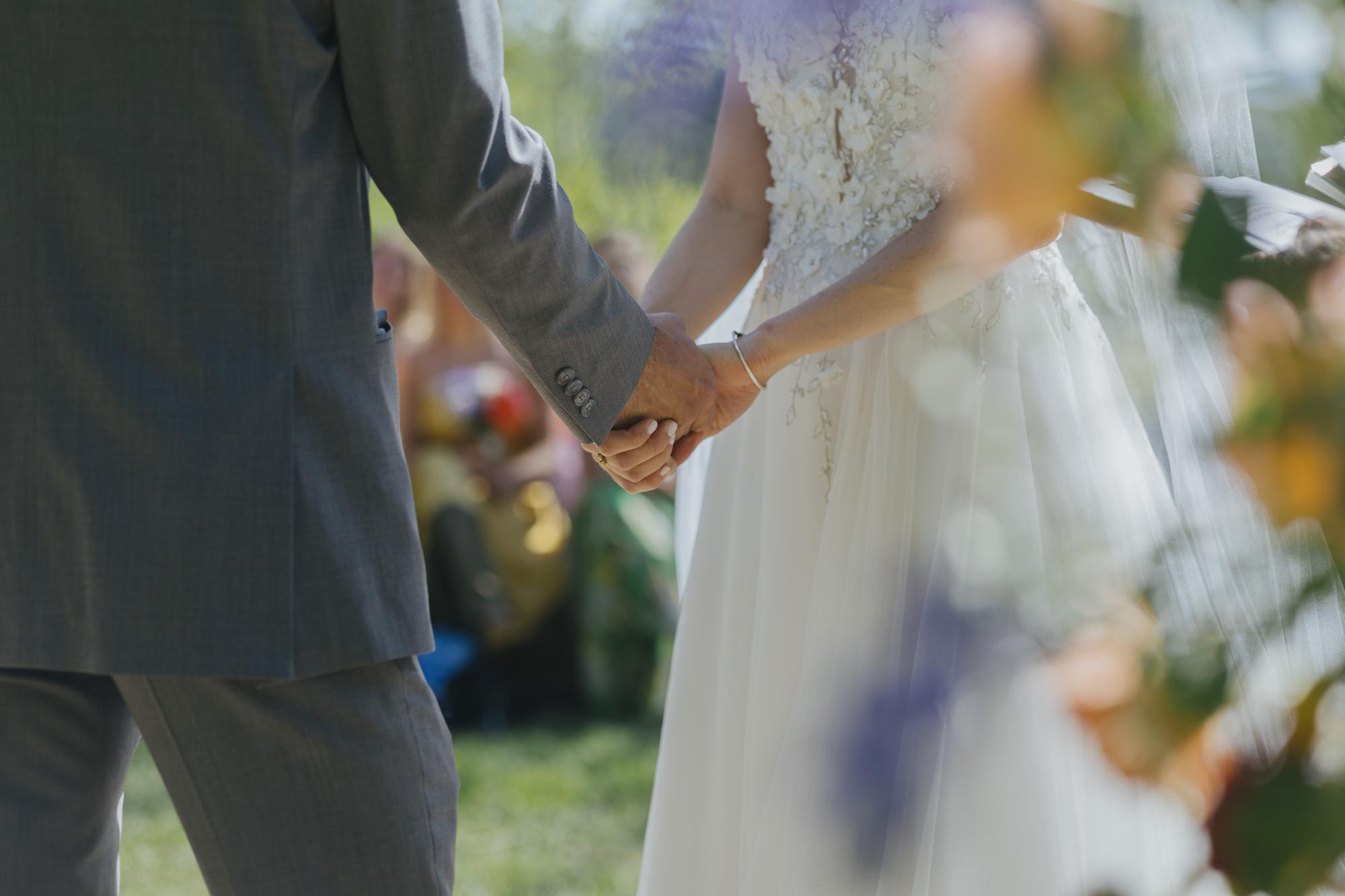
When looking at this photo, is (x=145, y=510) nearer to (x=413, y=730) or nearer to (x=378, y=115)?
(x=413, y=730)

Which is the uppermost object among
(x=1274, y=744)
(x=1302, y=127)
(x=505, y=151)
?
(x=1302, y=127)

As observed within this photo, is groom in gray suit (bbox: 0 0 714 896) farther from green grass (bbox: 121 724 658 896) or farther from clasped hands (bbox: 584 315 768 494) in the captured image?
green grass (bbox: 121 724 658 896)

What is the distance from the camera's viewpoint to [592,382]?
5.06 ft

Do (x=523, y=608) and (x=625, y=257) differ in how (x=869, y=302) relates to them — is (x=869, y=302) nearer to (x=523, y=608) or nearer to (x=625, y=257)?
(x=523, y=608)

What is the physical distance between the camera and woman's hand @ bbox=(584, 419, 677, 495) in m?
1.73

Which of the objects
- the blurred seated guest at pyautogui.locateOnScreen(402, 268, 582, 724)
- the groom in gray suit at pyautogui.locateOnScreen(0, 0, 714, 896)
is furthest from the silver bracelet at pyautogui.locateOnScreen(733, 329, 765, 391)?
the blurred seated guest at pyautogui.locateOnScreen(402, 268, 582, 724)

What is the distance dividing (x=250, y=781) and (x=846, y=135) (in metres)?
1.16

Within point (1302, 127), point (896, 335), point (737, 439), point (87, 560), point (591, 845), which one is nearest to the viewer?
point (1302, 127)

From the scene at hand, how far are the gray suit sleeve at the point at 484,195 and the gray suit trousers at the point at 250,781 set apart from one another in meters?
0.44

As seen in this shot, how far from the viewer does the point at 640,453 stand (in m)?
1.79

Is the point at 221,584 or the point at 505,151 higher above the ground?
the point at 505,151

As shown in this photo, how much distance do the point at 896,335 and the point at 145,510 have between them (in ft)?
3.44

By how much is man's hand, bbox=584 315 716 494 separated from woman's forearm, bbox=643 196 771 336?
0.65ft

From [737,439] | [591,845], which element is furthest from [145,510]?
[591,845]
